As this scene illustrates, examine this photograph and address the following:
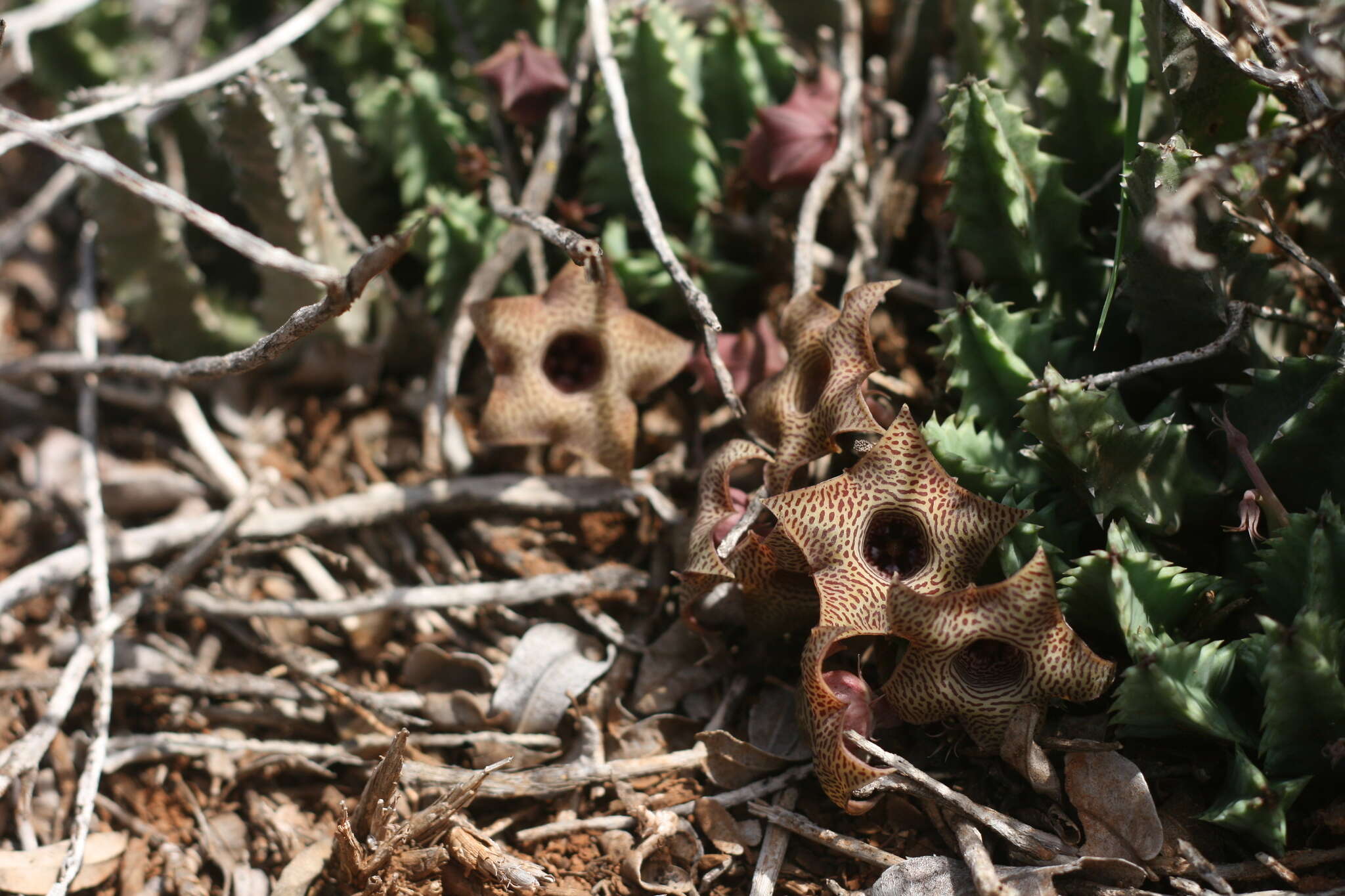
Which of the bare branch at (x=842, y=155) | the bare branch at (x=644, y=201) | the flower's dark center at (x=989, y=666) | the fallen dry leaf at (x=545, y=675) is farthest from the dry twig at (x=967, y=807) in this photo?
the bare branch at (x=842, y=155)

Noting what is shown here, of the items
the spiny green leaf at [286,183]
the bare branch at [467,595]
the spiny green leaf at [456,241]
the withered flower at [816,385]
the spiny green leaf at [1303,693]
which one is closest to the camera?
the spiny green leaf at [1303,693]

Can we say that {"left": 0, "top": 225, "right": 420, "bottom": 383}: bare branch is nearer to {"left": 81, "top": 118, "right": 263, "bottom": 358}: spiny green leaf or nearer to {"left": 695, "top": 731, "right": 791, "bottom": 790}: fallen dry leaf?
{"left": 81, "top": 118, "right": 263, "bottom": 358}: spiny green leaf

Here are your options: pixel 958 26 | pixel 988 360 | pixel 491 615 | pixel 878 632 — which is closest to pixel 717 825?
pixel 878 632

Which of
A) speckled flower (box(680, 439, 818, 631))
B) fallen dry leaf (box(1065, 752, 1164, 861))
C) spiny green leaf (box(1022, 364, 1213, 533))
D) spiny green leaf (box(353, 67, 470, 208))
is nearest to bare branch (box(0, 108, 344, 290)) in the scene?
speckled flower (box(680, 439, 818, 631))

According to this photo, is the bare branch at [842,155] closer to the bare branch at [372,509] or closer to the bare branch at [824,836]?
the bare branch at [372,509]

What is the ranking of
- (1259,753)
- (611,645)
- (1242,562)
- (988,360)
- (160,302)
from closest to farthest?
(1259,753) → (1242,562) → (988,360) → (611,645) → (160,302)

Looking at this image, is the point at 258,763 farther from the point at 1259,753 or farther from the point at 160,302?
the point at 1259,753
